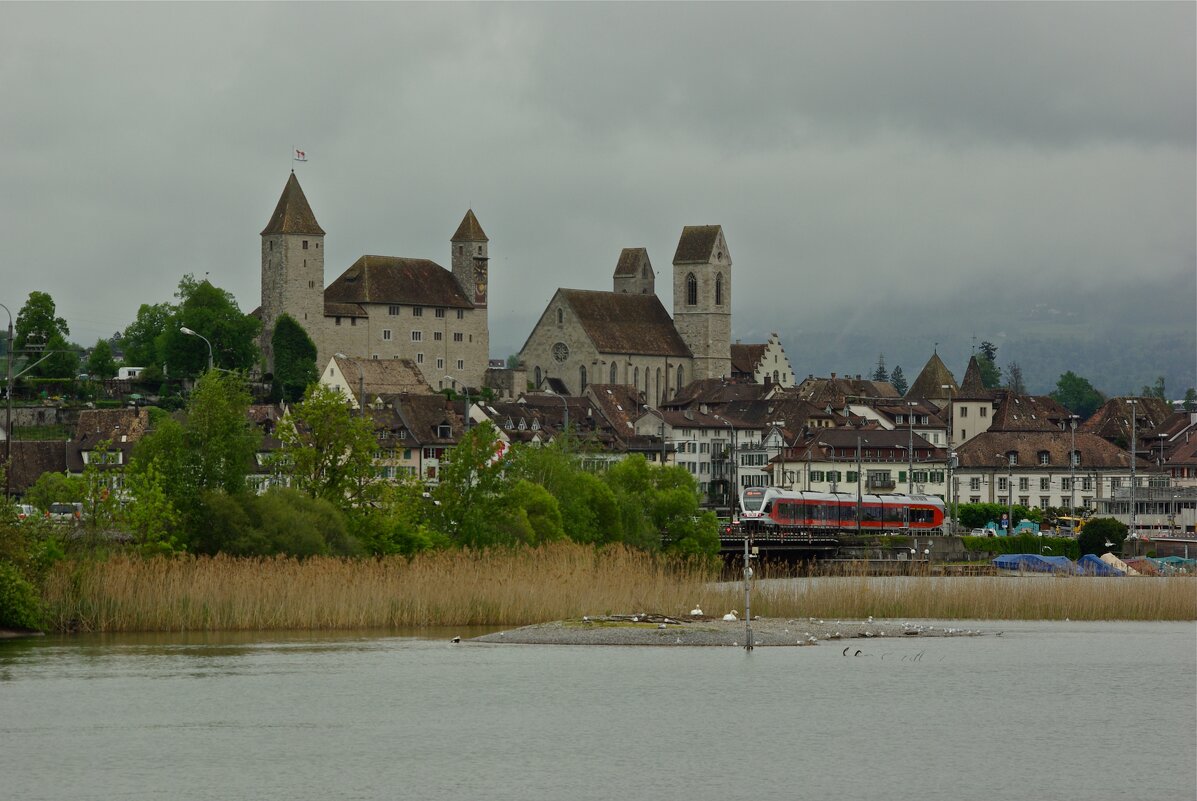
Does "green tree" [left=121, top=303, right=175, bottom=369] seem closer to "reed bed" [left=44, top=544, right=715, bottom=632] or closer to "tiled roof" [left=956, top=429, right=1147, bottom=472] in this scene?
"tiled roof" [left=956, top=429, right=1147, bottom=472]

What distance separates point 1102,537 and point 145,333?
9478 cm

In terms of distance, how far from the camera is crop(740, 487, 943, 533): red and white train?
114625mm

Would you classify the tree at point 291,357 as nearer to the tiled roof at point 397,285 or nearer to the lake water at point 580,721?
the tiled roof at point 397,285

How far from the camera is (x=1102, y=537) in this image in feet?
367

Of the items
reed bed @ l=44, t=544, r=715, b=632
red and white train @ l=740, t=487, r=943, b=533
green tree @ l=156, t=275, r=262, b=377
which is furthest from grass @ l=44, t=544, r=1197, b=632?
green tree @ l=156, t=275, r=262, b=377

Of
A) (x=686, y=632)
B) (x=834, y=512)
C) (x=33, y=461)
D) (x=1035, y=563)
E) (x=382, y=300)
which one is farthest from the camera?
(x=382, y=300)

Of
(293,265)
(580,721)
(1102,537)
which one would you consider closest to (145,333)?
(293,265)

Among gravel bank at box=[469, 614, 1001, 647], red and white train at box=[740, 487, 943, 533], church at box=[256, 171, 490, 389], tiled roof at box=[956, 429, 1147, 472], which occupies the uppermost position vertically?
church at box=[256, 171, 490, 389]

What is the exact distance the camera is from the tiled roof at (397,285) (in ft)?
599

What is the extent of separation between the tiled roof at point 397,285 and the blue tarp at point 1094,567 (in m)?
86.4

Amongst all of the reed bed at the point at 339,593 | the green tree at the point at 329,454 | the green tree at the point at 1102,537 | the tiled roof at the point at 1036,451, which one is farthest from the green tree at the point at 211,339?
the reed bed at the point at 339,593

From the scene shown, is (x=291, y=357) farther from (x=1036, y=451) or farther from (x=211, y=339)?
(x=1036, y=451)

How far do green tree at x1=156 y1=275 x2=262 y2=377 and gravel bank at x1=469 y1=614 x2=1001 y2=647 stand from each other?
95902 mm

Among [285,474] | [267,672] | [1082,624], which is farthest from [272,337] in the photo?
[267,672]
